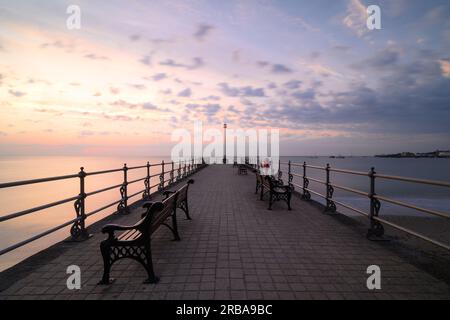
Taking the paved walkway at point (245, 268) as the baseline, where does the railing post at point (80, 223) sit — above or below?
above

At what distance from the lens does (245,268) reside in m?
3.88

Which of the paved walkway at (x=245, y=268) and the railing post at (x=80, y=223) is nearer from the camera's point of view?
the paved walkway at (x=245, y=268)

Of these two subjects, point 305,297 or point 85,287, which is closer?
point 305,297

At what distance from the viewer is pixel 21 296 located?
10.4ft

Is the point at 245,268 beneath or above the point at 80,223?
beneath

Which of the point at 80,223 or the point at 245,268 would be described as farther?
the point at 80,223

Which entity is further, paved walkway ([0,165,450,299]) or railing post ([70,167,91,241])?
railing post ([70,167,91,241])

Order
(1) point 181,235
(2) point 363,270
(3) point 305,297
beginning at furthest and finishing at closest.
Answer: (1) point 181,235 → (2) point 363,270 → (3) point 305,297

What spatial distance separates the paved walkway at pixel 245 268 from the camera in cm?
321

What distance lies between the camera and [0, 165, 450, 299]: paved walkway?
10.5ft

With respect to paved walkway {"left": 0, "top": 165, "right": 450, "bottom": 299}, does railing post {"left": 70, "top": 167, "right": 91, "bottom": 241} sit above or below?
above
